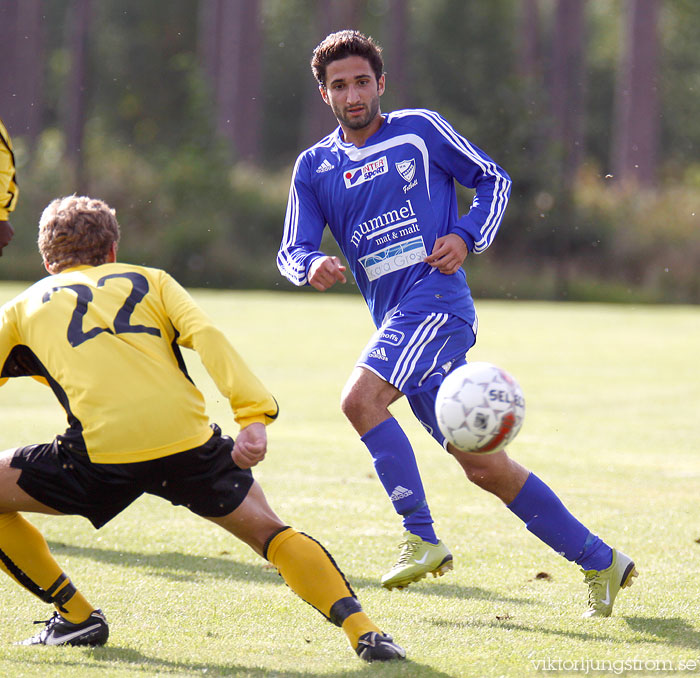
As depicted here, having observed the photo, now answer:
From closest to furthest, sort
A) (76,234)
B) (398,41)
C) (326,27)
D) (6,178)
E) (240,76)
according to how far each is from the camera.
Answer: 1. (76,234)
2. (6,178)
3. (240,76)
4. (326,27)
5. (398,41)

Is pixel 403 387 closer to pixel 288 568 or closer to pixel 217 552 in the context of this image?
pixel 288 568

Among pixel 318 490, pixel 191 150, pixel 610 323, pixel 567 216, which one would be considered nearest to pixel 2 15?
pixel 191 150

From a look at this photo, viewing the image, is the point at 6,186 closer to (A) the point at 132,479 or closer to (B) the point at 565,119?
(A) the point at 132,479

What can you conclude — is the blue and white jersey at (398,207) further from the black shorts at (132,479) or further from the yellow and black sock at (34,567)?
the yellow and black sock at (34,567)

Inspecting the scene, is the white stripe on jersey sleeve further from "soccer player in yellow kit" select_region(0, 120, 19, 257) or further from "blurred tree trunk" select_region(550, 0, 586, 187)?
"blurred tree trunk" select_region(550, 0, 586, 187)

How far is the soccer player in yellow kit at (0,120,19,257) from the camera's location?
16.0 ft

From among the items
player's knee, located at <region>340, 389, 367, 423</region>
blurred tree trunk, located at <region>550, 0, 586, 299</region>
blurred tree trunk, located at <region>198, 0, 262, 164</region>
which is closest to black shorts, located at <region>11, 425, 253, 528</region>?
player's knee, located at <region>340, 389, 367, 423</region>

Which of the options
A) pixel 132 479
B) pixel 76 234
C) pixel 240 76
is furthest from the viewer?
pixel 240 76

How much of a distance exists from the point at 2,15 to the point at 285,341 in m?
25.4

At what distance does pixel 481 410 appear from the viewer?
158 inches

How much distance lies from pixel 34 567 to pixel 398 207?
1989mm

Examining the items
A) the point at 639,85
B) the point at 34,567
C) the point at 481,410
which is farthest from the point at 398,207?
the point at 639,85

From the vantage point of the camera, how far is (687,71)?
2051 inches

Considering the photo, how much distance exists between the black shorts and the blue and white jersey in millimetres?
1116
